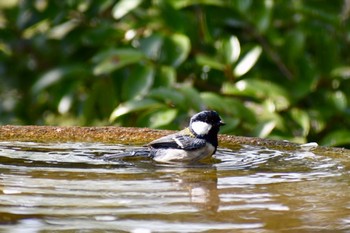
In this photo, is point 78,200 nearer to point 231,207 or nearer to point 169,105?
point 231,207

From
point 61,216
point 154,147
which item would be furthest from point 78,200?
point 154,147

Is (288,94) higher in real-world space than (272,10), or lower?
lower

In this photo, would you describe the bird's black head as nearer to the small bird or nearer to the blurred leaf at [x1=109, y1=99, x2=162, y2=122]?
the small bird

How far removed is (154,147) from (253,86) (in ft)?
4.95

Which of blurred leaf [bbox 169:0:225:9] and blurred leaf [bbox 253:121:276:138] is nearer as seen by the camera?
blurred leaf [bbox 253:121:276:138]

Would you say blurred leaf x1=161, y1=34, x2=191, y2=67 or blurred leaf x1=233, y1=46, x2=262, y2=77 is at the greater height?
blurred leaf x1=161, y1=34, x2=191, y2=67

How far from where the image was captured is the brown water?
171 centimetres

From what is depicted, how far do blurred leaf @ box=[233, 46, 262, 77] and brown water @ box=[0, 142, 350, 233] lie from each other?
5.35ft

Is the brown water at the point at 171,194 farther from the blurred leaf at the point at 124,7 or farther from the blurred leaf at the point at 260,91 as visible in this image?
the blurred leaf at the point at 124,7

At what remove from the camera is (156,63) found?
14.8 feet

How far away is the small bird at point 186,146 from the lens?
9.48 feet

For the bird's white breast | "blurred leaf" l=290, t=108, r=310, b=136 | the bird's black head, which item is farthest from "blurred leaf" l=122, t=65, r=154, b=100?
the bird's white breast

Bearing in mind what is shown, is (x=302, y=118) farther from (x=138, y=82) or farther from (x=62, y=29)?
(x=62, y=29)

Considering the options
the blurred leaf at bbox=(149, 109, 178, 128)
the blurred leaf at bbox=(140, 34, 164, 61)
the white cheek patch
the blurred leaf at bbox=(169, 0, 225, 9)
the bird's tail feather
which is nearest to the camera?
the bird's tail feather
